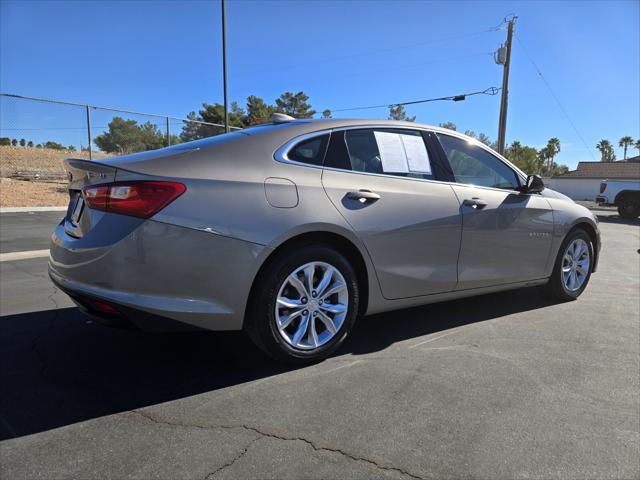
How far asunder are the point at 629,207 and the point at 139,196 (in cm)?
2041

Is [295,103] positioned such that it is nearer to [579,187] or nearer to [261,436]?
[579,187]

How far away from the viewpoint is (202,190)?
8.30 feet

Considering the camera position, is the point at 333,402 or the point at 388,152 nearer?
the point at 333,402

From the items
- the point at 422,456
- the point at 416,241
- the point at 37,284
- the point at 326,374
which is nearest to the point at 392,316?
the point at 416,241

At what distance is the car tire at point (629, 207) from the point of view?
17.8 m

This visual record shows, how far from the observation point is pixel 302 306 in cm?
286

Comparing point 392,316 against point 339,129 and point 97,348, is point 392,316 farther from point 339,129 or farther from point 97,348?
point 97,348

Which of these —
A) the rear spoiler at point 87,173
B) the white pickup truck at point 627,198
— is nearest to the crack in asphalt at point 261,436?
the rear spoiler at point 87,173

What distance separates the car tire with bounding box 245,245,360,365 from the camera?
107 inches

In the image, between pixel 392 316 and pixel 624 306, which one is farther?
pixel 624 306

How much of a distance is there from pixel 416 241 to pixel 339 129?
98 cm

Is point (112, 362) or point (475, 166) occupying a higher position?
point (475, 166)

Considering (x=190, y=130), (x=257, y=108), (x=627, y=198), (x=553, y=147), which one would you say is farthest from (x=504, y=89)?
(x=553, y=147)

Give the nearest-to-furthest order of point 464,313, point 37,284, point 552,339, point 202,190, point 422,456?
point 422,456 → point 202,190 → point 552,339 → point 464,313 → point 37,284
